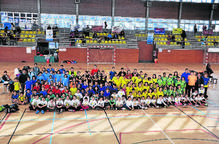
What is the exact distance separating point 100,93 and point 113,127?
3.32 m

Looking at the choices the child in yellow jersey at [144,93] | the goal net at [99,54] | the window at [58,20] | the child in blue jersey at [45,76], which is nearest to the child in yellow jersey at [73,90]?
the child in blue jersey at [45,76]

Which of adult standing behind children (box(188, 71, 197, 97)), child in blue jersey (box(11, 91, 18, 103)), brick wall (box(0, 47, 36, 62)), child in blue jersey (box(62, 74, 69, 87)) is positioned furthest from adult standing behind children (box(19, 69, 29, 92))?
brick wall (box(0, 47, 36, 62))

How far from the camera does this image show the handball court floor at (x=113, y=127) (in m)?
7.52

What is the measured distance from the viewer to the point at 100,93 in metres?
11.6

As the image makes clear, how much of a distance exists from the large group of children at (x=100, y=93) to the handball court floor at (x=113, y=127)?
1.67 feet

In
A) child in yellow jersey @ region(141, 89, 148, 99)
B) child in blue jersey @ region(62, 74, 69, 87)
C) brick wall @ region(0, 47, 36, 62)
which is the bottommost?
child in yellow jersey @ region(141, 89, 148, 99)

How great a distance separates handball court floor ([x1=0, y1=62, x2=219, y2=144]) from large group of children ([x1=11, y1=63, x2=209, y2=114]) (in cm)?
51

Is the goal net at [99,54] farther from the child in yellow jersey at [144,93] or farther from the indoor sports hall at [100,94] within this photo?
the child in yellow jersey at [144,93]

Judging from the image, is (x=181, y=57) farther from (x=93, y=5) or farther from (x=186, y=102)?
(x=186, y=102)

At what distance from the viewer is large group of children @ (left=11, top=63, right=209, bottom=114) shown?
10633mm

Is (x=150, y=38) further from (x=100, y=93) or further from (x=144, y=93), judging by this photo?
(x=100, y=93)

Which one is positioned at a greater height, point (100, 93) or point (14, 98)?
point (100, 93)

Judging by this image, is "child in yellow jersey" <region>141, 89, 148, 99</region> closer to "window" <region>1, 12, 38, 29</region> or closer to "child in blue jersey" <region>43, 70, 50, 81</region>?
"child in blue jersey" <region>43, 70, 50, 81</region>

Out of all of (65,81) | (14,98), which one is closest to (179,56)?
(65,81)
